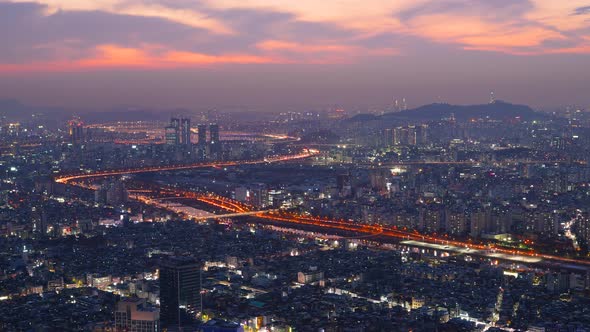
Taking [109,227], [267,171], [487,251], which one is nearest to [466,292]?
[487,251]

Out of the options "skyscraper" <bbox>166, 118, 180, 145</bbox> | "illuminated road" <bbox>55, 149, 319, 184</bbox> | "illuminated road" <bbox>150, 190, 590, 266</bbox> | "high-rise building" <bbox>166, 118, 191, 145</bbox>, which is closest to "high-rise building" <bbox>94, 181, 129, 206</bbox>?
"illuminated road" <bbox>150, 190, 590, 266</bbox>

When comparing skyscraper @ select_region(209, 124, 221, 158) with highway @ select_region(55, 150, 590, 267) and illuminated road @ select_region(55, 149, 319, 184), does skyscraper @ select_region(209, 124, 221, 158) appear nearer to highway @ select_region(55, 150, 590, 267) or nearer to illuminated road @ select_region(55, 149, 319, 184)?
illuminated road @ select_region(55, 149, 319, 184)

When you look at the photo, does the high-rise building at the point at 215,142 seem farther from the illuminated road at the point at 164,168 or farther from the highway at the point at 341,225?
the highway at the point at 341,225

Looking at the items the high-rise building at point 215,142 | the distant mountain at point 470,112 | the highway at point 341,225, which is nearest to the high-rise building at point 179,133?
the high-rise building at point 215,142

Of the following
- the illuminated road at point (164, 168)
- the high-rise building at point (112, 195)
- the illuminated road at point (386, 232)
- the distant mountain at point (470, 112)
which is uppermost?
the distant mountain at point (470, 112)

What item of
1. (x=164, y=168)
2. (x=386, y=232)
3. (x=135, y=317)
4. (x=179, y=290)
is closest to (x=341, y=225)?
(x=386, y=232)

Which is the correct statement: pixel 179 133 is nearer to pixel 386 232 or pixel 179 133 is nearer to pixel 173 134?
pixel 173 134
